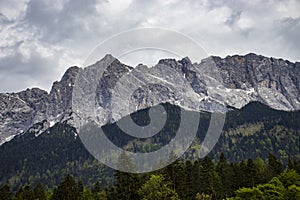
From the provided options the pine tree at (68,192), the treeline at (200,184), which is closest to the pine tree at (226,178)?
the treeline at (200,184)

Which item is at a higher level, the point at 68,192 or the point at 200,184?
the point at 68,192

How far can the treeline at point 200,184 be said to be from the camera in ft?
218

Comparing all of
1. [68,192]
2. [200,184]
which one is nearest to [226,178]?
[200,184]

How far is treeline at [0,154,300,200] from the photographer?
66.4 meters

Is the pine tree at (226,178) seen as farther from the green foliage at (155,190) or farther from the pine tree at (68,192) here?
the pine tree at (68,192)

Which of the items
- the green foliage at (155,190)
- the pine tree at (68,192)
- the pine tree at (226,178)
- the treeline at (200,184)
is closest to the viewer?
the treeline at (200,184)

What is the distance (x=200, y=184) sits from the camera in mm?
85938

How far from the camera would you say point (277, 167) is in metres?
90.4

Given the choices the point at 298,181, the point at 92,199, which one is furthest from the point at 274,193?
the point at 92,199

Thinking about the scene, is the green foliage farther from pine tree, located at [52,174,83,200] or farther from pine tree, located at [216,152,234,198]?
pine tree, located at [216,152,234,198]

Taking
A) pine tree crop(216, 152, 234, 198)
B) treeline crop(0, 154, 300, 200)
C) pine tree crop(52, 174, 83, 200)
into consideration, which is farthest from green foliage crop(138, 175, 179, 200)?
pine tree crop(216, 152, 234, 198)

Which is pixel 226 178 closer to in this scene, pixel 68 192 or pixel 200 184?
pixel 200 184

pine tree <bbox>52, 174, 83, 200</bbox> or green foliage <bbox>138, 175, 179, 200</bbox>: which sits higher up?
pine tree <bbox>52, 174, 83, 200</bbox>

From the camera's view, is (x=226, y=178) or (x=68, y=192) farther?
(x=226, y=178)
